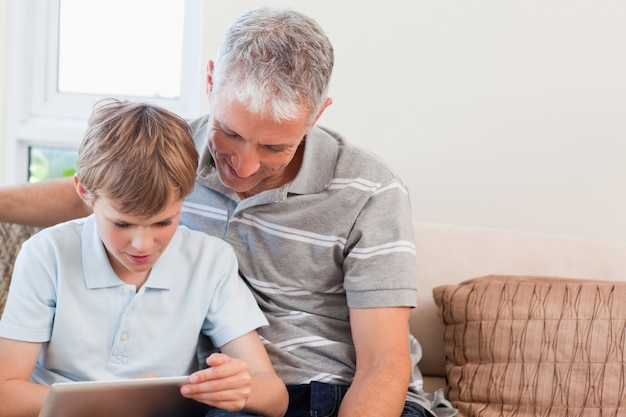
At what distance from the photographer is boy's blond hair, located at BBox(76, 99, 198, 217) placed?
4.66 feet

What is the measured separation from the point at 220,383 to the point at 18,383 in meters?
0.37

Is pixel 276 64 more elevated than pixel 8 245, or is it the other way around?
pixel 276 64

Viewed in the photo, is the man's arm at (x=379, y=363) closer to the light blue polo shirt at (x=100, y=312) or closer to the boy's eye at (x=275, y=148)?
the light blue polo shirt at (x=100, y=312)

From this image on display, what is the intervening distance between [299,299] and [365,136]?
840mm

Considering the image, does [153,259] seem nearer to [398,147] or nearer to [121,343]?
[121,343]

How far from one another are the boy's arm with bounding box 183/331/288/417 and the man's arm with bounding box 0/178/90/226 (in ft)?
1.54

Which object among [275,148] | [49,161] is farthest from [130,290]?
[49,161]

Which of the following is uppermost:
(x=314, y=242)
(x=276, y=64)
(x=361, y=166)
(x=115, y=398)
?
(x=276, y=64)

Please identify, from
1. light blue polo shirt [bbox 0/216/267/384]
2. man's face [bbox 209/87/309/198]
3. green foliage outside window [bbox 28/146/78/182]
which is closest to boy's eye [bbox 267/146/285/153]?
man's face [bbox 209/87/309/198]

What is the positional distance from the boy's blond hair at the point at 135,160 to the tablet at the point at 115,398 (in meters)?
0.29

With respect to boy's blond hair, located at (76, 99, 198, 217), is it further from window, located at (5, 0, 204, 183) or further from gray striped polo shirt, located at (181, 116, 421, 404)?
window, located at (5, 0, 204, 183)

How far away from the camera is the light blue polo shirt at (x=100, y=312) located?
5.00 ft

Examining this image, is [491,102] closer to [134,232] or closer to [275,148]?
[275,148]

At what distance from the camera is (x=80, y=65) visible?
118 inches
